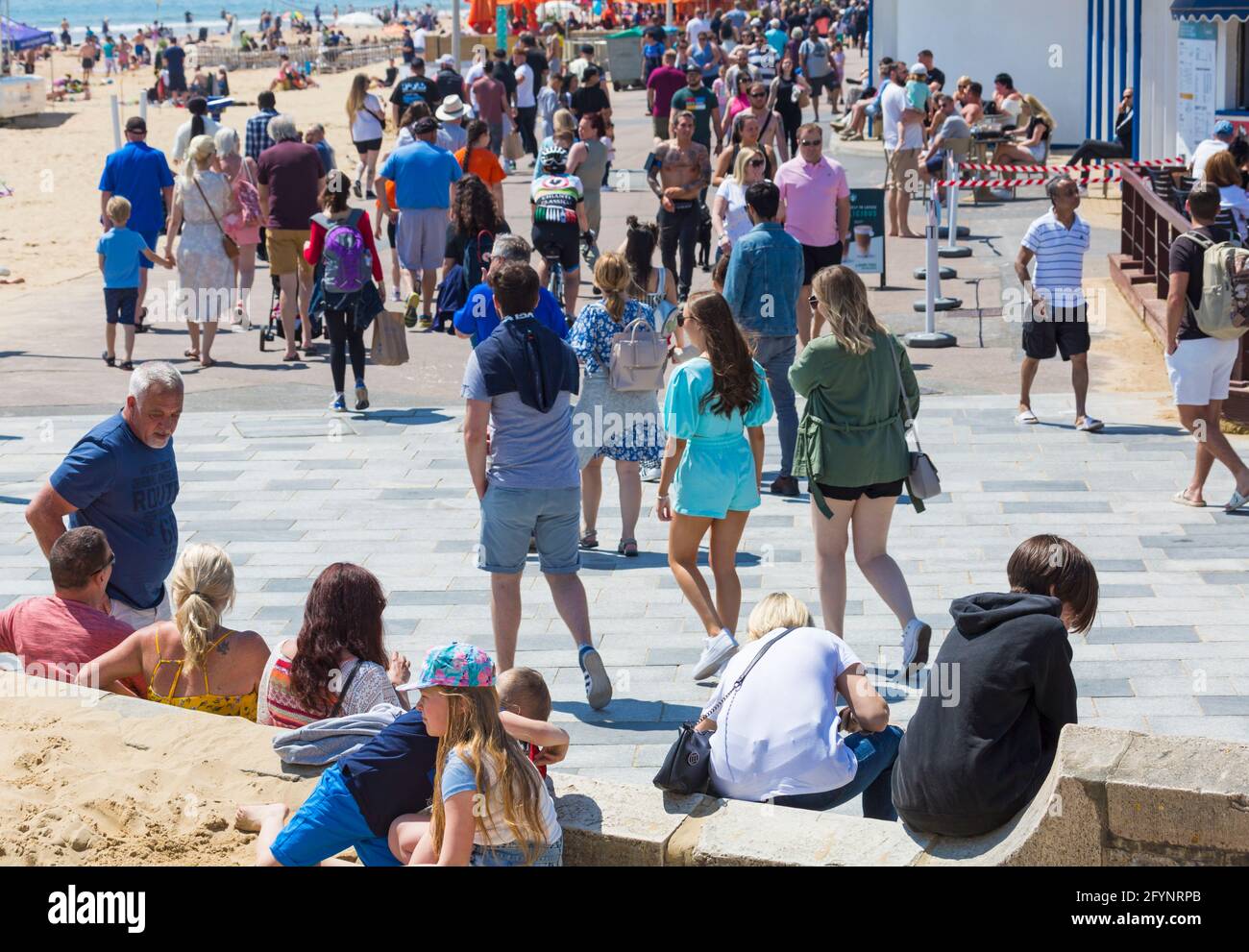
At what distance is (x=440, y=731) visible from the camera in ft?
14.4

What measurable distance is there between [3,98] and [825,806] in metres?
37.6

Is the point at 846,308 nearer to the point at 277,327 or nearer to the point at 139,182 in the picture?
the point at 277,327

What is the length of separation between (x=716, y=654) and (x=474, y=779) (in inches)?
105

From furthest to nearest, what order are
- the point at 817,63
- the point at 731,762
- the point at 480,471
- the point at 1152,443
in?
the point at 817,63 → the point at 1152,443 → the point at 480,471 → the point at 731,762

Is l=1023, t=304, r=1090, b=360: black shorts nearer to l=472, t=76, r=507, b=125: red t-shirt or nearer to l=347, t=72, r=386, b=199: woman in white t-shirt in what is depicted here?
l=347, t=72, r=386, b=199: woman in white t-shirt

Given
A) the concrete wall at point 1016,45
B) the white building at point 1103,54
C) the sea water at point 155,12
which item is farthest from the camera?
the sea water at point 155,12

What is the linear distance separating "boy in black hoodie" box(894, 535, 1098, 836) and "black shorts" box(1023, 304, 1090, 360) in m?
6.26

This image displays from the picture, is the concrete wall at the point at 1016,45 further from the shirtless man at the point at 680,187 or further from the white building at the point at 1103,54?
the shirtless man at the point at 680,187

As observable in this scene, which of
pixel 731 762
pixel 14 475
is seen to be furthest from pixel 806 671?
pixel 14 475

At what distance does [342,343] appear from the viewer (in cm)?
1175

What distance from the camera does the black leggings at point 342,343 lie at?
11.6m

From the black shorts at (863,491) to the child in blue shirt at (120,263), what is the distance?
308 inches

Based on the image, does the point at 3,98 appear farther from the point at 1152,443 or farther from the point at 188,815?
the point at 188,815

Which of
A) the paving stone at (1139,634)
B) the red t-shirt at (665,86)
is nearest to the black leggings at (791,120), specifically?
the red t-shirt at (665,86)
